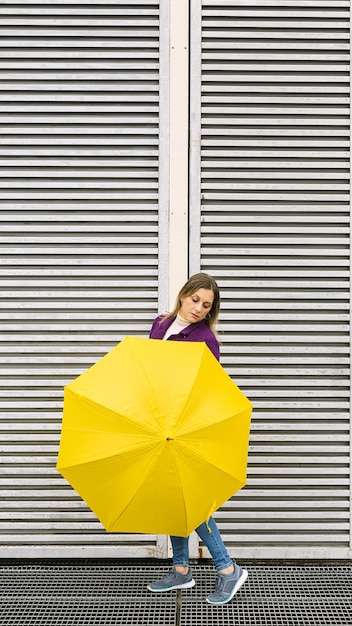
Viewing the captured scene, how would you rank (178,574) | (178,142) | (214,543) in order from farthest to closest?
1. (178,142)
2. (178,574)
3. (214,543)

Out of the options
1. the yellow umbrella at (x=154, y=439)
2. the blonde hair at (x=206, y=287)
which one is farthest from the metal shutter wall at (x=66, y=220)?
the yellow umbrella at (x=154, y=439)

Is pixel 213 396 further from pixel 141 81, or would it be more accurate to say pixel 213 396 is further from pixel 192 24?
pixel 192 24

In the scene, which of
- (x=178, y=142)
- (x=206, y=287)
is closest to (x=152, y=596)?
(x=206, y=287)

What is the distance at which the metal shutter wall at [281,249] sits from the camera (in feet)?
13.8

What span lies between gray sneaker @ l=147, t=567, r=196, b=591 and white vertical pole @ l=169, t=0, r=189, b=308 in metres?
1.77

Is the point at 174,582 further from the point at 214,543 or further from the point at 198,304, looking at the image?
the point at 198,304

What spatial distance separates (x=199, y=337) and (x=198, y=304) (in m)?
0.20

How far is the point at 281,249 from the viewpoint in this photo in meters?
4.22

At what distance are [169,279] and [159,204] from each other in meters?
0.54

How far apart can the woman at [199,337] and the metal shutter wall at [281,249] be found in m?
0.61

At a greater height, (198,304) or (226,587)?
(198,304)

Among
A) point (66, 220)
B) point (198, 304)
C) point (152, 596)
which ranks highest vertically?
point (66, 220)

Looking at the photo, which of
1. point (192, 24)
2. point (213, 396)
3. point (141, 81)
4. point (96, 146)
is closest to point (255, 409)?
point (213, 396)

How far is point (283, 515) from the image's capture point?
4.18 m
